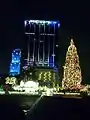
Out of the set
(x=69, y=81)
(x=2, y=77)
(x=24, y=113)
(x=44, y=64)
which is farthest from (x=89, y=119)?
(x=44, y=64)

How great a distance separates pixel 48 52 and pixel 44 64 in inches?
156

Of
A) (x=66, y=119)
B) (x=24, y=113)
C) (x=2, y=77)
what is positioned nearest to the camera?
(x=24, y=113)

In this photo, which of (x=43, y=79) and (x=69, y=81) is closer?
(x=69, y=81)

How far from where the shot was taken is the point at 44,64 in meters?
99.4

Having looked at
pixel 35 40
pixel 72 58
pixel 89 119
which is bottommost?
pixel 89 119

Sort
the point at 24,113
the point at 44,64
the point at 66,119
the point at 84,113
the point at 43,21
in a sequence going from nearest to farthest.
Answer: the point at 24,113
the point at 66,119
the point at 84,113
the point at 44,64
the point at 43,21

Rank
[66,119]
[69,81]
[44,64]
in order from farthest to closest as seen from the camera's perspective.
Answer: [44,64] < [69,81] < [66,119]

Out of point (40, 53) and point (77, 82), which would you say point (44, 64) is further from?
point (77, 82)

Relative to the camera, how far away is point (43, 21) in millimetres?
107000

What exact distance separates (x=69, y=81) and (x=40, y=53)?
5410cm

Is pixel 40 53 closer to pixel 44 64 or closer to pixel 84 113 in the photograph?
pixel 44 64

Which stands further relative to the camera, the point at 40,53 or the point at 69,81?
the point at 40,53

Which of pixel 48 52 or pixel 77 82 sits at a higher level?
pixel 48 52

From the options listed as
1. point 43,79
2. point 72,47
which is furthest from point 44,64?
point 72,47
